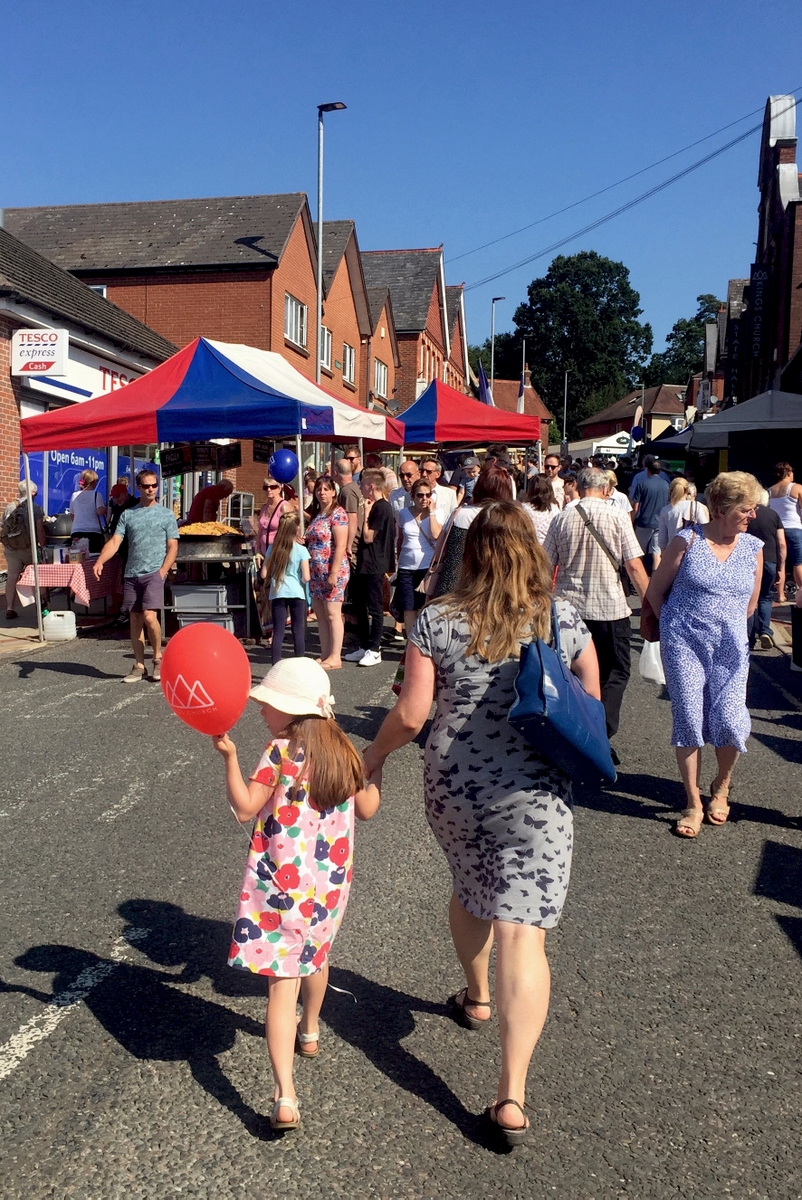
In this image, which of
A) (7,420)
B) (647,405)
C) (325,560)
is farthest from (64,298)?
(647,405)

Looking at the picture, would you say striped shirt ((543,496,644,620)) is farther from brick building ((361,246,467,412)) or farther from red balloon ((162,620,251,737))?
brick building ((361,246,467,412))

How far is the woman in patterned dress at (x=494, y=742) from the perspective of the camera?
2891 mm

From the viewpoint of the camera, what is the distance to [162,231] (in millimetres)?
29531

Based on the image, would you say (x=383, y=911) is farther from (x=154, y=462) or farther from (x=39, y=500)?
(x=154, y=462)

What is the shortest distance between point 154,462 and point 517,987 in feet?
68.3

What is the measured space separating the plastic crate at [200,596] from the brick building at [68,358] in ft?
13.1

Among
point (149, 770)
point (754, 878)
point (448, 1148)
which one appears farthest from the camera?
point (149, 770)

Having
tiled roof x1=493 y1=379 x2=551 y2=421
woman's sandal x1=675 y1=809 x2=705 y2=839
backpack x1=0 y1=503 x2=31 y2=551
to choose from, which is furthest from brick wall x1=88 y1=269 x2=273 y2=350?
tiled roof x1=493 y1=379 x2=551 y2=421

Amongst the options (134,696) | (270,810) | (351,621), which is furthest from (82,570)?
(270,810)

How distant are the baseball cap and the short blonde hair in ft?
9.37

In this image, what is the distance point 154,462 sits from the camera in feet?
73.7

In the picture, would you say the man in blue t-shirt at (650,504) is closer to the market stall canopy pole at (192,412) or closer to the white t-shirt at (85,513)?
the market stall canopy pole at (192,412)

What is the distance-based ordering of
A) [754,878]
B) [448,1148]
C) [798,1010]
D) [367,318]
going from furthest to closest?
[367,318]
[754,878]
[798,1010]
[448,1148]

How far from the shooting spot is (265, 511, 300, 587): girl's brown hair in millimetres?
8961
